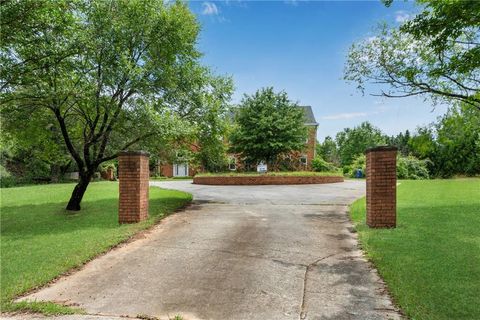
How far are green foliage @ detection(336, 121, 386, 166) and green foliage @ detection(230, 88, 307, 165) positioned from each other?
72.4ft

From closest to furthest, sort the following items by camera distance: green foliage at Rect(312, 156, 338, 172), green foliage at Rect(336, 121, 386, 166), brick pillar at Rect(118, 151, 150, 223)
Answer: brick pillar at Rect(118, 151, 150, 223), green foliage at Rect(312, 156, 338, 172), green foliage at Rect(336, 121, 386, 166)

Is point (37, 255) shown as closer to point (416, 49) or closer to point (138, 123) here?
point (138, 123)

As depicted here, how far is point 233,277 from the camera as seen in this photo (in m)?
4.88

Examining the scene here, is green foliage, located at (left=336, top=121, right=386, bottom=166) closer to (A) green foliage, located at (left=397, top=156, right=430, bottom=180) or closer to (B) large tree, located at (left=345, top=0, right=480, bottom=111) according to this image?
(A) green foliage, located at (left=397, top=156, right=430, bottom=180)

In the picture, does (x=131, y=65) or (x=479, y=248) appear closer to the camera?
(x=479, y=248)

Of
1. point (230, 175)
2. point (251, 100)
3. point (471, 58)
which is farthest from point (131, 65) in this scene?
point (251, 100)

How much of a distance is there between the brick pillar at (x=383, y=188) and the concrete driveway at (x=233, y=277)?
0.70m

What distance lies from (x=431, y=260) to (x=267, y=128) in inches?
896

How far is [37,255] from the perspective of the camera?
6.09 meters

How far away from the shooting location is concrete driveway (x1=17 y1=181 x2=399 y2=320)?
392 cm

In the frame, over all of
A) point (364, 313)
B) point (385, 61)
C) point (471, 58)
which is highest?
point (385, 61)

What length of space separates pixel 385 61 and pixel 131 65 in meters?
6.32

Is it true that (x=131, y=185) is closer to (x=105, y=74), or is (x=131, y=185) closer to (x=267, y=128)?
(x=105, y=74)

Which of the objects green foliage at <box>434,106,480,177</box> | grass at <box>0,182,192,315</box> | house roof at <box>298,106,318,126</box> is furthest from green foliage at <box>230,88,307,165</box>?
green foliage at <box>434,106,480,177</box>
